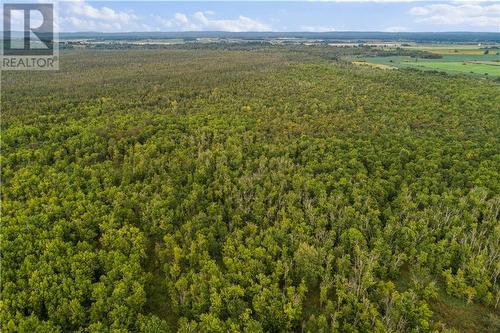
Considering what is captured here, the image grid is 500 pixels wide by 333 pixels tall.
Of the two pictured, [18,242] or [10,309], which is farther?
[18,242]

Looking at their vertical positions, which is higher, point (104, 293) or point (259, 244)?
point (259, 244)

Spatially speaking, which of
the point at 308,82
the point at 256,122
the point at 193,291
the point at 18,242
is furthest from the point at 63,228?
the point at 308,82

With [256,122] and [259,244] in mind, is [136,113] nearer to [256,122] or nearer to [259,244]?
[256,122]

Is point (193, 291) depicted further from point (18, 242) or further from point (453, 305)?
point (453, 305)

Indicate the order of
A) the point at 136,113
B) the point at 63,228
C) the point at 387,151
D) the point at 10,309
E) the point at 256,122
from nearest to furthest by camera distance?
the point at 10,309 → the point at 63,228 → the point at 387,151 → the point at 256,122 → the point at 136,113

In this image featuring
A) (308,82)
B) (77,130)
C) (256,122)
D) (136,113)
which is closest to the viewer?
(77,130)

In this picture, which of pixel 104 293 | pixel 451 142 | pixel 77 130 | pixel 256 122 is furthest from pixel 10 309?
pixel 451 142

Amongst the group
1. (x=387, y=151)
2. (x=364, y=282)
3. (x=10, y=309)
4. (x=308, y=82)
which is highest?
(x=308, y=82)
